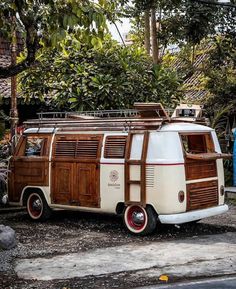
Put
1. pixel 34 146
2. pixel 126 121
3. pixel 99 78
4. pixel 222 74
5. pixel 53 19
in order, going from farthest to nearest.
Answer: pixel 222 74
pixel 99 78
pixel 34 146
pixel 126 121
pixel 53 19

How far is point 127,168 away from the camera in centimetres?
959

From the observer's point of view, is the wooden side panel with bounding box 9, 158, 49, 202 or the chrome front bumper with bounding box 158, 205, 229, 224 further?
the wooden side panel with bounding box 9, 158, 49, 202

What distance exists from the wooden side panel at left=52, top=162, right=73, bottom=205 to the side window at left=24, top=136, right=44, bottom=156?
698 millimetres

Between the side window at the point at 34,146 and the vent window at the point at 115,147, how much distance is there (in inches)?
68.3

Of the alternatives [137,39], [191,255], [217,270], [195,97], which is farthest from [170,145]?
[137,39]

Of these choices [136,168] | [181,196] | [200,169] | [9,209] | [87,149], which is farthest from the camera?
[9,209]

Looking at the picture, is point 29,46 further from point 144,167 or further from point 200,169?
point 200,169

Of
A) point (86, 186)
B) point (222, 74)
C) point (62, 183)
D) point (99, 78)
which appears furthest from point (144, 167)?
point (222, 74)

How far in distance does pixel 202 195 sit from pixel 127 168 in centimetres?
150

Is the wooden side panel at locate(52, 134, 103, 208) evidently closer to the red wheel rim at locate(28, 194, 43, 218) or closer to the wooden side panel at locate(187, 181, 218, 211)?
the red wheel rim at locate(28, 194, 43, 218)

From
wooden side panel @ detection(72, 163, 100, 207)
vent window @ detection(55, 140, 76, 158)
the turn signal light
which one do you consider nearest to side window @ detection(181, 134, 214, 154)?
the turn signal light

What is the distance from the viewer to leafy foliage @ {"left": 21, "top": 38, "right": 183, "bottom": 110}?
527 inches

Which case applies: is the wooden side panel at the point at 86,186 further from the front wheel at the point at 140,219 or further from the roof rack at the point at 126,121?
the roof rack at the point at 126,121

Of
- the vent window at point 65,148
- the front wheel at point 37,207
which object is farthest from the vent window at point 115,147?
the front wheel at point 37,207
